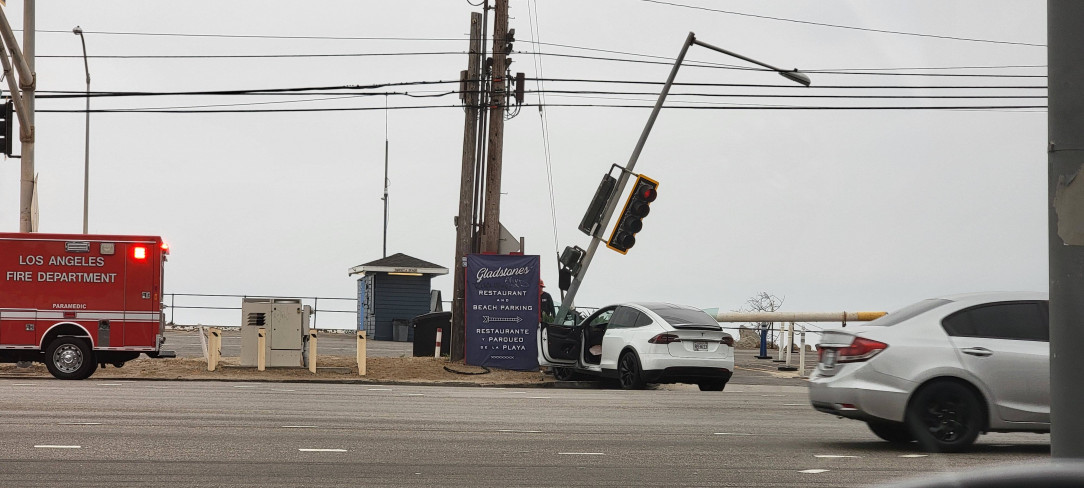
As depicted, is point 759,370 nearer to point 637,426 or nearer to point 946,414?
point 637,426

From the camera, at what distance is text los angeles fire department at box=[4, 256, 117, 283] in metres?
20.5

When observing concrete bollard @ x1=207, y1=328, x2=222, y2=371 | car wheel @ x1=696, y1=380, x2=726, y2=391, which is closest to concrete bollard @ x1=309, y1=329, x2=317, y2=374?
concrete bollard @ x1=207, y1=328, x2=222, y2=371

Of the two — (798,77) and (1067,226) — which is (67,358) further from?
(1067,226)

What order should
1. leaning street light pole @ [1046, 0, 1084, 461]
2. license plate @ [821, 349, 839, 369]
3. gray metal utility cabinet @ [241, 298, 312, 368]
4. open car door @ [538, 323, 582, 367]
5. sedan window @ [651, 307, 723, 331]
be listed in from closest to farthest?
leaning street light pole @ [1046, 0, 1084, 461]
license plate @ [821, 349, 839, 369]
sedan window @ [651, 307, 723, 331]
open car door @ [538, 323, 582, 367]
gray metal utility cabinet @ [241, 298, 312, 368]

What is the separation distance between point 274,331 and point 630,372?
726cm

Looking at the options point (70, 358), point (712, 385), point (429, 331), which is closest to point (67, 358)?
point (70, 358)

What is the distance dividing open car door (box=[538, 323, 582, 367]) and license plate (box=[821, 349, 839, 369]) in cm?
997

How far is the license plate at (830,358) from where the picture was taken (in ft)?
35.8

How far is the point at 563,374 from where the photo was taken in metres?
22.1

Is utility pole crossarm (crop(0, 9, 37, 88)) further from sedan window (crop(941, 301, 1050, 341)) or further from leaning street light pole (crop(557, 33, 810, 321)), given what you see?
sedan window (crop(941, 301, 1050, 341))

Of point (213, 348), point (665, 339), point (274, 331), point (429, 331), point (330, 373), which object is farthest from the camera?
point (429, 331)

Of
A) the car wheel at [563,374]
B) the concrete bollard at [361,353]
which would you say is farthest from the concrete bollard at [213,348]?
the car wheel at [563,374]

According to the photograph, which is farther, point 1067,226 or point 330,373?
point 330,373

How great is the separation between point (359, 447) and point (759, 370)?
17690 millimetres
